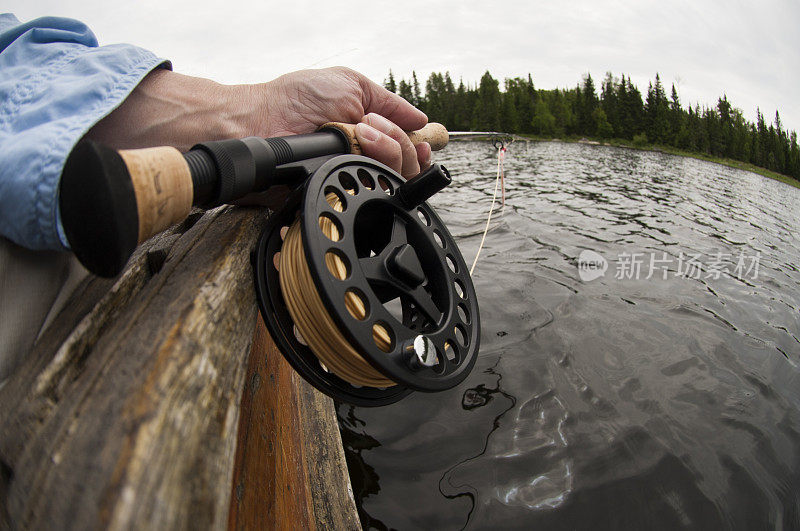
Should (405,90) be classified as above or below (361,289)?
below

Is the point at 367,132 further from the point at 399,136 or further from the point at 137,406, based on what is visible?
the point at 137,406

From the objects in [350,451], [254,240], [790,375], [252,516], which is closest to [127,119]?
[254,240]

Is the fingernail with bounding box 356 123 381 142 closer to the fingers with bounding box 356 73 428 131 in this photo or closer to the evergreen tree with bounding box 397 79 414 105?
the fingers with bounding box 356 73 428 131

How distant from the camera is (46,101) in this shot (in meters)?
1.01

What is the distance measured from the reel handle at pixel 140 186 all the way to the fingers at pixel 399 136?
704 mm

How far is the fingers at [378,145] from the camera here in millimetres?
1770

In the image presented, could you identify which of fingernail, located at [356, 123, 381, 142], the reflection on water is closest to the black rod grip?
fingernail, located at [356, 123, 381, 142]

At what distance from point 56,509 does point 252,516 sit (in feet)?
1.91

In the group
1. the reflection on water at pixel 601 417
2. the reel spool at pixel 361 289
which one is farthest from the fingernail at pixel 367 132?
the reflection on water at pixel 601 417

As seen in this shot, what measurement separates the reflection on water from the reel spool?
930 millimetres

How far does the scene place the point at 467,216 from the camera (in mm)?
7258

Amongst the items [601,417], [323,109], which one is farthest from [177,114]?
[601,417]

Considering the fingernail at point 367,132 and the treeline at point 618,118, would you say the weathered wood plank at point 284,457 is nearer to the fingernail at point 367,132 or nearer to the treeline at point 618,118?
the fingernail at point 367,132

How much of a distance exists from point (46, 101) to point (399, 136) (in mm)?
1289
